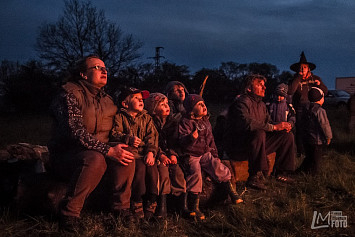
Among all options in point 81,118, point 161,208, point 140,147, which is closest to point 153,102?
point 140,147

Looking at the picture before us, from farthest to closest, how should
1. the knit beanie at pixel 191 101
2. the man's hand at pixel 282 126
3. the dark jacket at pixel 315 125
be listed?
1. the dark jacket at pixel 315 125
2. the man's hand at pixel 282 126
3. the knit beanie at pixel 191 101

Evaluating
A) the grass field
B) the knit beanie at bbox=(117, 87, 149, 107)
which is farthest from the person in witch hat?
the knit beanie at bbox=(117, 87, 149, 107)

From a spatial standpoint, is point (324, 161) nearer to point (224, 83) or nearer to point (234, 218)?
point (234, 218)

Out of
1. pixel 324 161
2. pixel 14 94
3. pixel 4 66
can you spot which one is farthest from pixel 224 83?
pixel 4 66

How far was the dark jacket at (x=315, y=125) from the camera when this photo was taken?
4.54m

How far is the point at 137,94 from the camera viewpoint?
3367mm

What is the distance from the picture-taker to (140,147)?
10.8ft

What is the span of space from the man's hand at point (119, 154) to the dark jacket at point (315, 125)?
305 cm

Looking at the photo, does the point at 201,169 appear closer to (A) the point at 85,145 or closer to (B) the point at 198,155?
(B) the point at 198,155

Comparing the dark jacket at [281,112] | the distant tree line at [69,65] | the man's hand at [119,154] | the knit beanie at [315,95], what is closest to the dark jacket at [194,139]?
the man's hand at [119,154]

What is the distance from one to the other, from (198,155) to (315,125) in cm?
216

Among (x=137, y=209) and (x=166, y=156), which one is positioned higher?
(x=166, y=156)

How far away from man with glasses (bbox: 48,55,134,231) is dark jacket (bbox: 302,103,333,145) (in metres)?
3.02

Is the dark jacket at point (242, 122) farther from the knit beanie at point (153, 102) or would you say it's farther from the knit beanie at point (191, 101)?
the knit beanie at point (153, 102)
